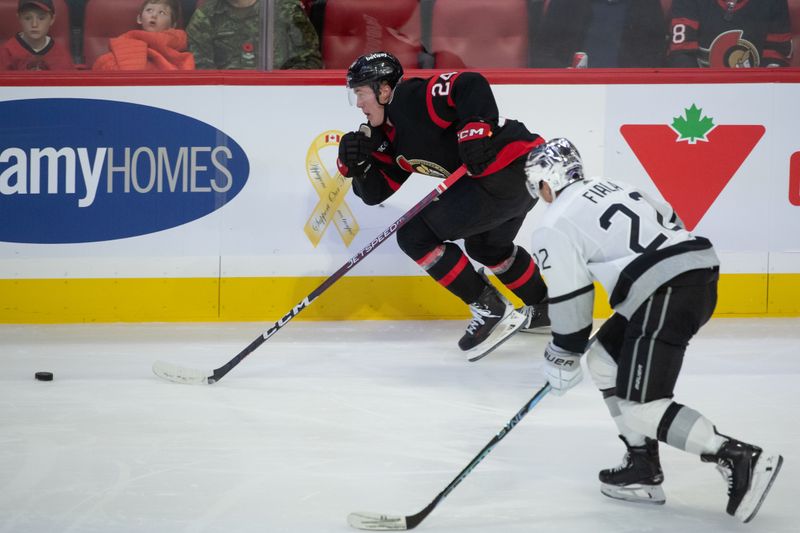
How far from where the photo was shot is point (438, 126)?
13.5 ft

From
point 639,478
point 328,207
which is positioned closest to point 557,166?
point 639,478

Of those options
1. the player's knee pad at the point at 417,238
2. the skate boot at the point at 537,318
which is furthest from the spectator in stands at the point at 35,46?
the skate boot at the point at 537,318

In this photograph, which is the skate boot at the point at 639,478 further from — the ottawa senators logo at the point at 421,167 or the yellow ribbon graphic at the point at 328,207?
the yellow ribbon graphic at the point at 328,207

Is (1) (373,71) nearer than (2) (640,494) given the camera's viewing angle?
No

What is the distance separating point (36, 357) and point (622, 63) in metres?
2.81

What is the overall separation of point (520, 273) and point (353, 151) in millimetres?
874

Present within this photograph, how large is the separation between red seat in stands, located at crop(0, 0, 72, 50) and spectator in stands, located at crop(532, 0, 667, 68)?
2.09m

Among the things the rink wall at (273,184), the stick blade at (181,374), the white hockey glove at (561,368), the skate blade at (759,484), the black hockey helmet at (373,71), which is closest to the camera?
the skate blade at (759,484)

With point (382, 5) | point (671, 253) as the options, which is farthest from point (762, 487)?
point (382, 5)

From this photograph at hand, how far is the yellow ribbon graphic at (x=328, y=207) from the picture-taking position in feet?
16.0

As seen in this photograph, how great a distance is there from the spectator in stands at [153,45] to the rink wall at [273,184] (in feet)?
0.26

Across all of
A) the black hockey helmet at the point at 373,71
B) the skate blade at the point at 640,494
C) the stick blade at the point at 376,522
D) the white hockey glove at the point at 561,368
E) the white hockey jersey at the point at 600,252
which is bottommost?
the stick blade at the point at 376,522

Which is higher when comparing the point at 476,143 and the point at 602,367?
the point at 476,143

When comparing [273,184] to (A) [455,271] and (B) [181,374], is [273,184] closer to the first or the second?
(A) [455,271]
